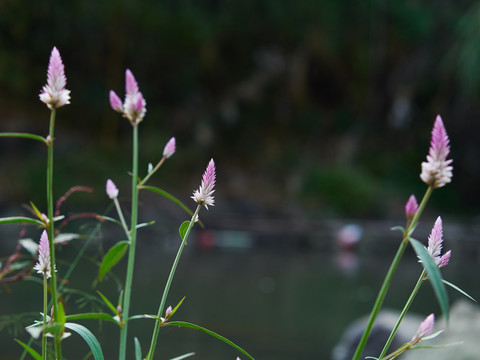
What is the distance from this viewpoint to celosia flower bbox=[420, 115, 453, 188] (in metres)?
0.56

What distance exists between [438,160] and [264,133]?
13634mm

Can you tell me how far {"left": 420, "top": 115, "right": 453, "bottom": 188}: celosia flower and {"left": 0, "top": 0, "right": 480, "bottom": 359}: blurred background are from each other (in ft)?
12.9

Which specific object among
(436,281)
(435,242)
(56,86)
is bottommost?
(436,281)

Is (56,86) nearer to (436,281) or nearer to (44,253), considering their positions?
(44,253)

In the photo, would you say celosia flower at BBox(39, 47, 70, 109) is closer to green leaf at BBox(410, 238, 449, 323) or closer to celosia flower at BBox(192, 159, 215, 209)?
celosia flower at BBox(192, 159, 215, 209)

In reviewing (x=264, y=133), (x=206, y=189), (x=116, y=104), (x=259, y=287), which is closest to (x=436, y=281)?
(x=206, y=189)

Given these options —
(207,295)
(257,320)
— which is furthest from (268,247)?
(257,320)

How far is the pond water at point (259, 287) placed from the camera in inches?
144

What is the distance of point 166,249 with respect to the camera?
8.30m

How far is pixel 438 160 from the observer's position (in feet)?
1.86

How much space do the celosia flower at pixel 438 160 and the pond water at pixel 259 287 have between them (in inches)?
35.3

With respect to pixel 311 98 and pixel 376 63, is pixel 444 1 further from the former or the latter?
pixel 311 98

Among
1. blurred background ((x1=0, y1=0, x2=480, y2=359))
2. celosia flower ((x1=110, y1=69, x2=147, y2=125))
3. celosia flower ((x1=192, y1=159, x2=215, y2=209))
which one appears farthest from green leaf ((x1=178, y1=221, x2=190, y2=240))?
blurred background ((x1=0, y1=0, x2=480, y2=359))

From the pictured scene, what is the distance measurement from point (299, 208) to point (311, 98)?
4.26 metres
